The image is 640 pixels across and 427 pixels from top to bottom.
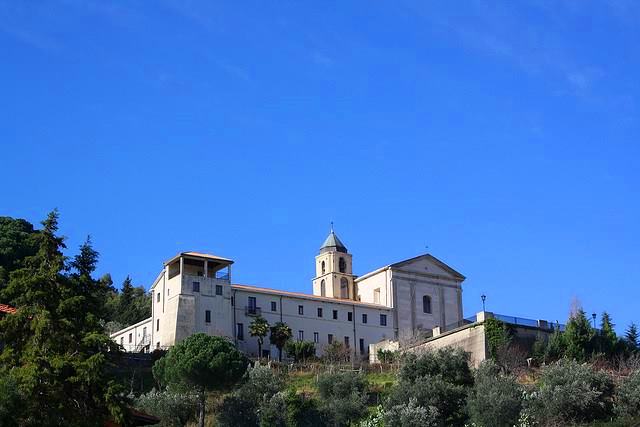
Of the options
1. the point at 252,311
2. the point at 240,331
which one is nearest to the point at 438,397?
the point at 240,331

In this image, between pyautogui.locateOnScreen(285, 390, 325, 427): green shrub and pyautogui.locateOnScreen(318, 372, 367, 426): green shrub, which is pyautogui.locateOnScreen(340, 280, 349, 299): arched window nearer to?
pyautogui.locateOnScreen(318, 372, 367, 426): green shrub

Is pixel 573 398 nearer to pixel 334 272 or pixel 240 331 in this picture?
pixel 240 331

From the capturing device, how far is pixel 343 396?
57031 mm

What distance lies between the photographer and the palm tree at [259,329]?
77.9 m

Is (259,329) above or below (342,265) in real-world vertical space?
below

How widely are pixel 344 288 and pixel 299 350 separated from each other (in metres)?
13.9

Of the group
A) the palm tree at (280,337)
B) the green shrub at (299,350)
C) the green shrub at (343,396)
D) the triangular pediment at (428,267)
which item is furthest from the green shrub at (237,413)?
the triangular pediment at (428,267)

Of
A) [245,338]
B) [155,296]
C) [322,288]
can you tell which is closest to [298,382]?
[245,338]

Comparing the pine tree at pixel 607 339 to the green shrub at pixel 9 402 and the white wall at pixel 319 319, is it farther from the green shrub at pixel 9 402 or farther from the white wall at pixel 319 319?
the green shrub at pixel 9 402

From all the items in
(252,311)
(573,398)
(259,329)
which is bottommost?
(573,398)

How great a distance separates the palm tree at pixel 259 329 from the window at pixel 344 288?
468 inches

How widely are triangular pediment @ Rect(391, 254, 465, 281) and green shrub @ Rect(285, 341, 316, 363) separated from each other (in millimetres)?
11628

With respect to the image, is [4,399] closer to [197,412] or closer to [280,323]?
[197,412]

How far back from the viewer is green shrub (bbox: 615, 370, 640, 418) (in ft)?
163
